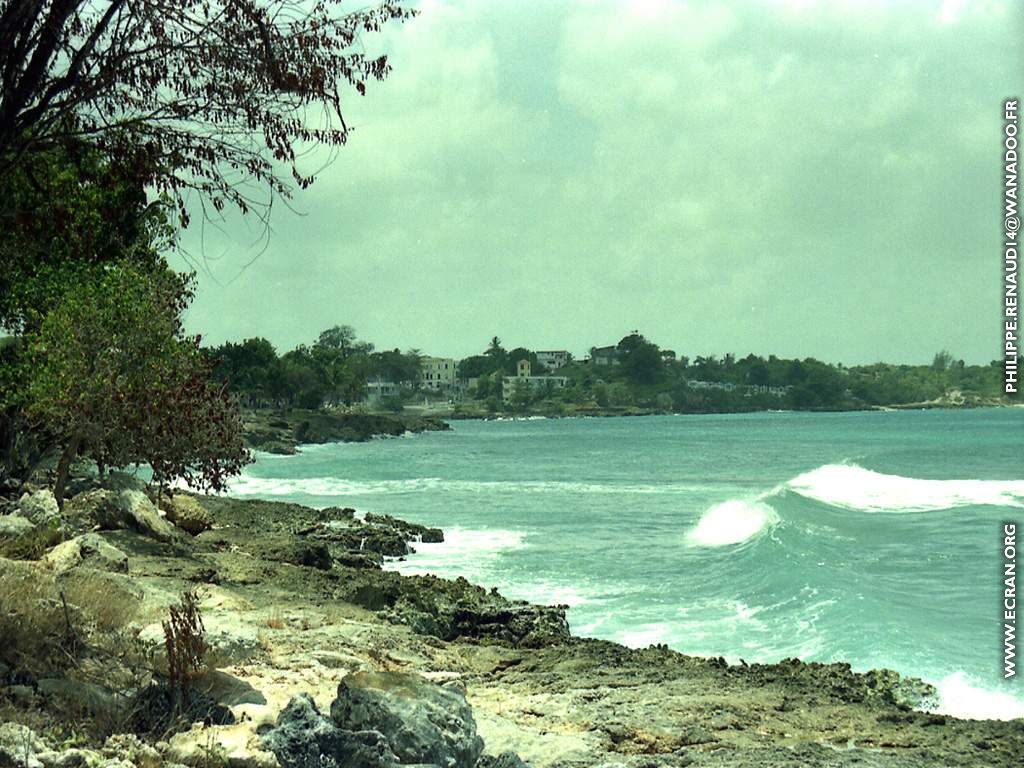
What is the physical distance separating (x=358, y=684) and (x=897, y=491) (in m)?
38.2

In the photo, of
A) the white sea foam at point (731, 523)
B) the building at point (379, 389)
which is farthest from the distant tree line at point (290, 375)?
the white sea foam at point (731, 523)

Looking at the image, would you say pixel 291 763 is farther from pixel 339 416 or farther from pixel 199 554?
pixel 339 416

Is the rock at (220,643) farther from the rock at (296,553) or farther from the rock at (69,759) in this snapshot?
the rock at (296,553)

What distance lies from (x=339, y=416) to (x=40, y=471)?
91923 mm

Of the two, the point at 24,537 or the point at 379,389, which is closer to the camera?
the point at 24,537

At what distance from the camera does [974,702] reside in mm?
13094

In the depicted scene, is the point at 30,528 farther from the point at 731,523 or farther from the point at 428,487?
the point at 428,487

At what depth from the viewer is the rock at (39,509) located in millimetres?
13867

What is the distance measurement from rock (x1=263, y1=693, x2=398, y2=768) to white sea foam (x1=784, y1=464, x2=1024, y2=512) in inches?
1238

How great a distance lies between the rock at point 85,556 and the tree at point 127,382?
202 centimetres

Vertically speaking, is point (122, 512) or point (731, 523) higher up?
point (122, 512)

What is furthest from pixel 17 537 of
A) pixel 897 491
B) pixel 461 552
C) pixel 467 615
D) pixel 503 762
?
pixel 897 491

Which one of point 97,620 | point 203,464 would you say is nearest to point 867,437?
point 203,464

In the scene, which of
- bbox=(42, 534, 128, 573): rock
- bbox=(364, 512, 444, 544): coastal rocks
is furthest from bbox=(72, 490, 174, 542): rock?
bbox=(364, 512, 444, 544): coastal rocks
